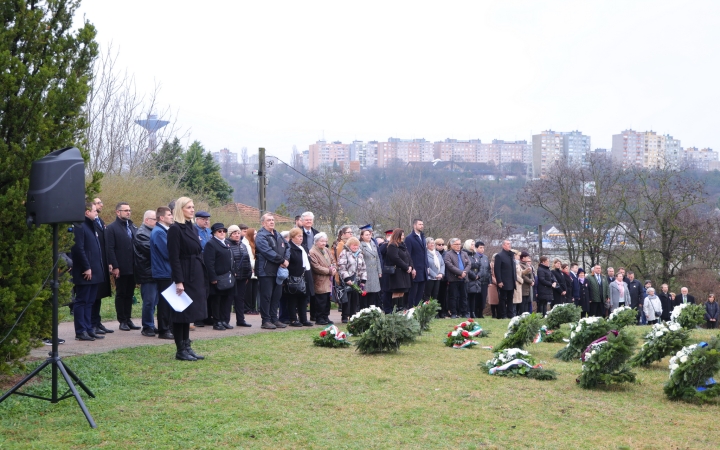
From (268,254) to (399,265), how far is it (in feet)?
10.6

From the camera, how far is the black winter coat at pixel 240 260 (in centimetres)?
1296

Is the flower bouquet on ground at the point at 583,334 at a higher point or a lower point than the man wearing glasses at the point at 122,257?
lower

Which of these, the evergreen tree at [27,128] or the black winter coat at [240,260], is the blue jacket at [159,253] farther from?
the evergreen tree at [27,128]

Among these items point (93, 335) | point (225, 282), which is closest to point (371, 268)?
Result: point (225, 282)

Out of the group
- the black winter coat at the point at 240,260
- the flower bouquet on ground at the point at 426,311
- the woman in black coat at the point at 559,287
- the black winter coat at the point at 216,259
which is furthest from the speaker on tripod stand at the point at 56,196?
the woman in black coat at the point at 559,287

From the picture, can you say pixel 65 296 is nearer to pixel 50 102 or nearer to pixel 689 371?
pixel 50 102

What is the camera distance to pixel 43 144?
7113mm

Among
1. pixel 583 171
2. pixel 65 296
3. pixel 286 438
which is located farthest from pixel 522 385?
pixel 583 171

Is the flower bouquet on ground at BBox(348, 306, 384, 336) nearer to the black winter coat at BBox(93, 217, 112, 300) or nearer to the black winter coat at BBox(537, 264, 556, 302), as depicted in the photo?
the black winter coat at BBox(93, 217, 112, 300)

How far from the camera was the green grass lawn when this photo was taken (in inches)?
228

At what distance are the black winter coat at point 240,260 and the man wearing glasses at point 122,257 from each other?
6.35 ft

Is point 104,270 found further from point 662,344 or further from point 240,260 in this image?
point 662,344

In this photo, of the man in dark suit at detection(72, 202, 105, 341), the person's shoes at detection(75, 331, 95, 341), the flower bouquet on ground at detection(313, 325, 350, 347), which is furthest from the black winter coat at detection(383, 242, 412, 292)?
the person's shoes at detection(75, 331, 95, 341)

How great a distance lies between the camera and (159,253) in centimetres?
1034
